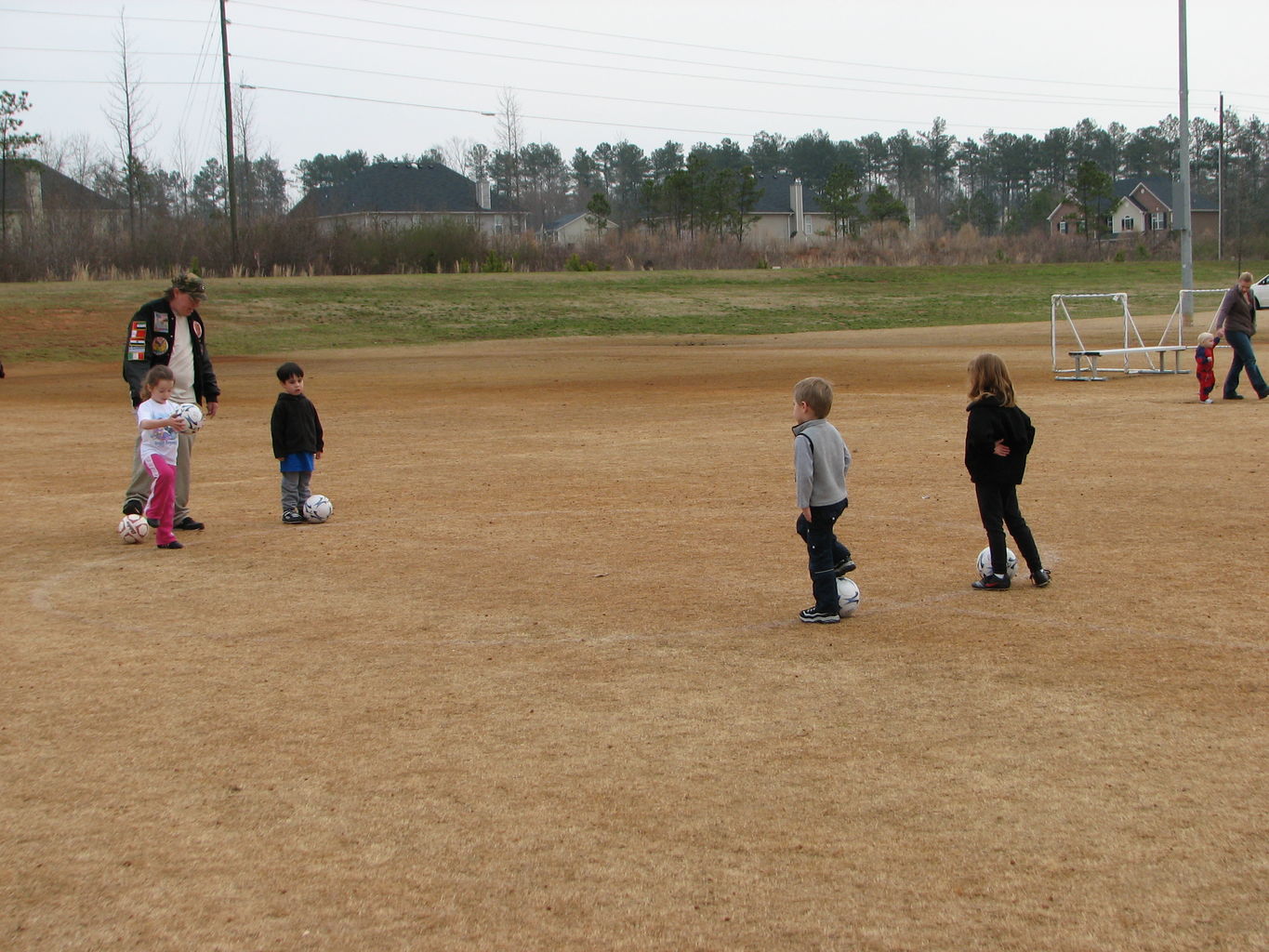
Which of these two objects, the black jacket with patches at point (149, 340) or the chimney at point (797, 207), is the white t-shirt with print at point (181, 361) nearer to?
the black jacket with patches at point (149, 340)

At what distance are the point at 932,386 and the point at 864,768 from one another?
17.8 m

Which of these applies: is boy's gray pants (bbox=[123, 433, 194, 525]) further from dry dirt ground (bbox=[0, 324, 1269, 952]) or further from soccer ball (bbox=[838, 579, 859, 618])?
soccer ball (bbox=[838, 579, 859, 618])

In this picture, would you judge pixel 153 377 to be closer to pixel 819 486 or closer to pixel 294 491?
pixel 294 491

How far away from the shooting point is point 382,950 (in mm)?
3705

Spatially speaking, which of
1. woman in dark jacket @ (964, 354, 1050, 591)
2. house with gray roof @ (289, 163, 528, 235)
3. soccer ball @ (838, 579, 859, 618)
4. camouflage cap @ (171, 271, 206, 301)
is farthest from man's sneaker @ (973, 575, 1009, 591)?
house with gray roof @ (289, 163, 528, 235)

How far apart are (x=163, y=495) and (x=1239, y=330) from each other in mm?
14666

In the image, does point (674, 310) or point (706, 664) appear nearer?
point (706, 664)

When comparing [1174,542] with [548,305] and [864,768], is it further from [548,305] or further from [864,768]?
[548,305]

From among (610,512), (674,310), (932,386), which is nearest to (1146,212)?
(674,310)

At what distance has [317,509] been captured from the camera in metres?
10.8

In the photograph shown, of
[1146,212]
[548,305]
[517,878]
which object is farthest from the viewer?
[1146,212]

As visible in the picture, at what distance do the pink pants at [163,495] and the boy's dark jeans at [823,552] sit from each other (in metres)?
5.17

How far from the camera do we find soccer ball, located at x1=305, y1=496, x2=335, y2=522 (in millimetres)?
10789

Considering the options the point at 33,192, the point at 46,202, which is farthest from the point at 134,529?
the point at 46,202
